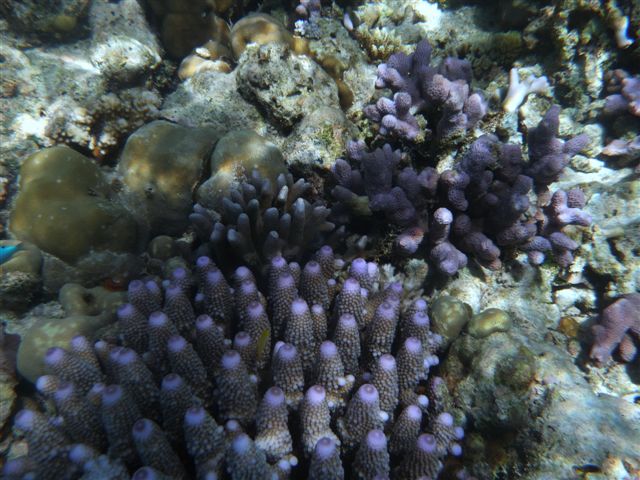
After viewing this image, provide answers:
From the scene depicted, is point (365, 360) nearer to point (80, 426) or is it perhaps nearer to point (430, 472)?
point (430, 472)

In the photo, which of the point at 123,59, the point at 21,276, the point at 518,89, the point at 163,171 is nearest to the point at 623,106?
the point at 518,89

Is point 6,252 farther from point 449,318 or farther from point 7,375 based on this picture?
point 449,318

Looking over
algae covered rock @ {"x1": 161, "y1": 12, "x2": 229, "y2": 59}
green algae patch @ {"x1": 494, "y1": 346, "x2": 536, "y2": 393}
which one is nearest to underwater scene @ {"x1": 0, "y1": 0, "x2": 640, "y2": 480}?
green algae patch @ {"x1": 494, "y1": 346, "x2": 536, "y2": 393}

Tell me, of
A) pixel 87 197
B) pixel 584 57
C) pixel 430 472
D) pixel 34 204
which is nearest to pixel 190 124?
pixel 87 197

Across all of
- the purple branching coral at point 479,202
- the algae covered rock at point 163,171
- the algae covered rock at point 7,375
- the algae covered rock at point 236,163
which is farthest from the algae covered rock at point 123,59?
the purple branching coral at point 479,202

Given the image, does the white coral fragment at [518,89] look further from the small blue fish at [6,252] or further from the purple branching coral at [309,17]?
the small blue fish at [6,252]

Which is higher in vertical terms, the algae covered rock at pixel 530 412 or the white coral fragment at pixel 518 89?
the white coral fragment at pixel 518 89

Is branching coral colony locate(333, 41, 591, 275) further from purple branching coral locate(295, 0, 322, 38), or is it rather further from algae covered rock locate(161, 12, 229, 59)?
algae covered rock locate(161, 12, 229, 59)
